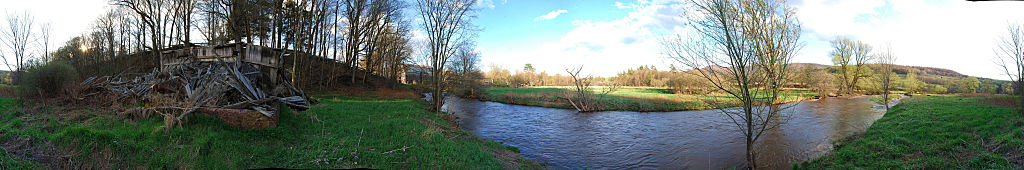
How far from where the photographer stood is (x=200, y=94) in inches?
300

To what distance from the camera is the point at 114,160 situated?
459 centimetres

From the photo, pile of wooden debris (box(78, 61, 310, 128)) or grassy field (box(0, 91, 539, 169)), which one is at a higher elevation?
pile of wooden debris (box(78, 61, 310, 128))

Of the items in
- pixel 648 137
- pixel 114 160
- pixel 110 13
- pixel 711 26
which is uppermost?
pixel 110 13

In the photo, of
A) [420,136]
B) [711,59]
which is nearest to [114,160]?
[420,136]

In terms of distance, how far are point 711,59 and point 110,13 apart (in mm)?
45146

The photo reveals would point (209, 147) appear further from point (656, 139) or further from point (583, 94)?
point (583, 94)

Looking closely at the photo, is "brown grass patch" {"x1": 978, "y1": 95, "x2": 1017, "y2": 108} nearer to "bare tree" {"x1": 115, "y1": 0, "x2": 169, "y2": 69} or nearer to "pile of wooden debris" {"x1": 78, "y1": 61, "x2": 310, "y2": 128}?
"pile of wooden debris" {"x1": 78, "y1": 61, "x2": 310, "y2": 128}

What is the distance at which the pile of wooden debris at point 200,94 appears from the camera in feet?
22.1

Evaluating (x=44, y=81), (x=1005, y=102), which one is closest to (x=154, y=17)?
(x=44, y=81)

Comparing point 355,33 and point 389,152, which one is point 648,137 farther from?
point 355,33

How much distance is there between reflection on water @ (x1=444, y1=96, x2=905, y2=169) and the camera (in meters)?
9.20

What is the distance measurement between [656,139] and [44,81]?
62.4 feet

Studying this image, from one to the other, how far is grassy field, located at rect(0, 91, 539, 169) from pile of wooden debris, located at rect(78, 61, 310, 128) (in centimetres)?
26

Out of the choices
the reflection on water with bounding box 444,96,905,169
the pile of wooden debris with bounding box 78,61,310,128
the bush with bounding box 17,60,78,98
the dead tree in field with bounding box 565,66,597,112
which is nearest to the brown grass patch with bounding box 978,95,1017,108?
the reflection on water with bounding box 444,96,905,169
